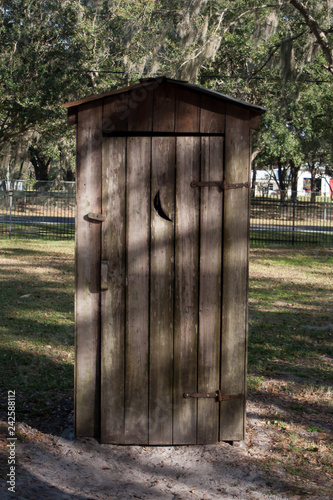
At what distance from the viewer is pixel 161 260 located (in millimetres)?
3789

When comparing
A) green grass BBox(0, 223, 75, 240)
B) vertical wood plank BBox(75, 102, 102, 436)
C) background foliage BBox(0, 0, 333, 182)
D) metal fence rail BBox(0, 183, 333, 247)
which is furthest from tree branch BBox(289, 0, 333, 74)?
vertical wood plank BBox(75, 102, 102, 436)

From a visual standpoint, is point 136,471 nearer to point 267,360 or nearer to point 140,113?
point 140,113

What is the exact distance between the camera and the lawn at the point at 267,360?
4.01 metres

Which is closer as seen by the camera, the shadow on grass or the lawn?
the lawn

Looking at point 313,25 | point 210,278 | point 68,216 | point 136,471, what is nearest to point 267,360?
point 210,278

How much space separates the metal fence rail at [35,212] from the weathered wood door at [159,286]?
616 inches

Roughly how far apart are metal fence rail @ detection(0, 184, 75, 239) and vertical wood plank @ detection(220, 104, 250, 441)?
1589 cm

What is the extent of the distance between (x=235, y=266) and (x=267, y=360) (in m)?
2.69

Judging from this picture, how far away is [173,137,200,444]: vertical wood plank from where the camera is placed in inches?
147

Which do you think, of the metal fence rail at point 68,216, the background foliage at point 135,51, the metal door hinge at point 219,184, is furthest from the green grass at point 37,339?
the background foliage at point 135,51

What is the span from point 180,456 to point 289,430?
1040 millimetres

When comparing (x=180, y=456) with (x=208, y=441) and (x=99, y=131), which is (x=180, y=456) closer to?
(x=208, y=441)

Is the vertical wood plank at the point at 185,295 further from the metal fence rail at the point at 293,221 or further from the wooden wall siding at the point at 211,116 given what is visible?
the metal fence rail at the point at 293,221

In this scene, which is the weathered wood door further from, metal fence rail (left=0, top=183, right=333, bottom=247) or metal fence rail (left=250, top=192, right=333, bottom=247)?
metal fence rail (left=250, top=192, right=333, bottom=247)
